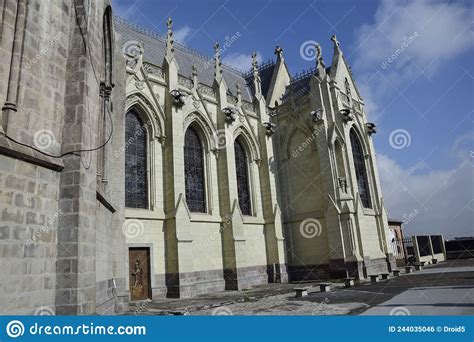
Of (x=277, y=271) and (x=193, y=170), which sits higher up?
(x=193, y=170)

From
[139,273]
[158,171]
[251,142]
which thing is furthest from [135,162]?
[251,142]

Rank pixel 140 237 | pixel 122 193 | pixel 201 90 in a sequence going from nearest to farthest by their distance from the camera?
1. pixel 122 193
2. pixel 140 237
3. pixel 201 90

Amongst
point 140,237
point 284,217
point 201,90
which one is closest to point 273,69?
point 201,90

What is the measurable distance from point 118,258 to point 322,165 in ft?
45.3

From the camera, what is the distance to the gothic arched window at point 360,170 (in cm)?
2280

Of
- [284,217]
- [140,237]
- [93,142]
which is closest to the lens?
[93,142]

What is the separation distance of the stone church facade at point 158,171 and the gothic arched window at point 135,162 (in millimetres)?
63

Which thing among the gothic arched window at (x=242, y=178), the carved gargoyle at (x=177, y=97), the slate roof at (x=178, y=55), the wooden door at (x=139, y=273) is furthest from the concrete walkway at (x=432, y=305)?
the slate roof at (x=178, y=55)

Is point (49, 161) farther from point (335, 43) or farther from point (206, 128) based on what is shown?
point (335, 43)

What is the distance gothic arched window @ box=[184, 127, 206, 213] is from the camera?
17484 millimetres

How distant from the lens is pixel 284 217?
866 inches

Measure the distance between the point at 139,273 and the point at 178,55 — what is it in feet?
49.1

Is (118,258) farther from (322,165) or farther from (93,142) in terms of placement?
(322,165)

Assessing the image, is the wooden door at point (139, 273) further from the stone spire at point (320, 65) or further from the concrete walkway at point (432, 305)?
the stone spire at point (320, 65)
